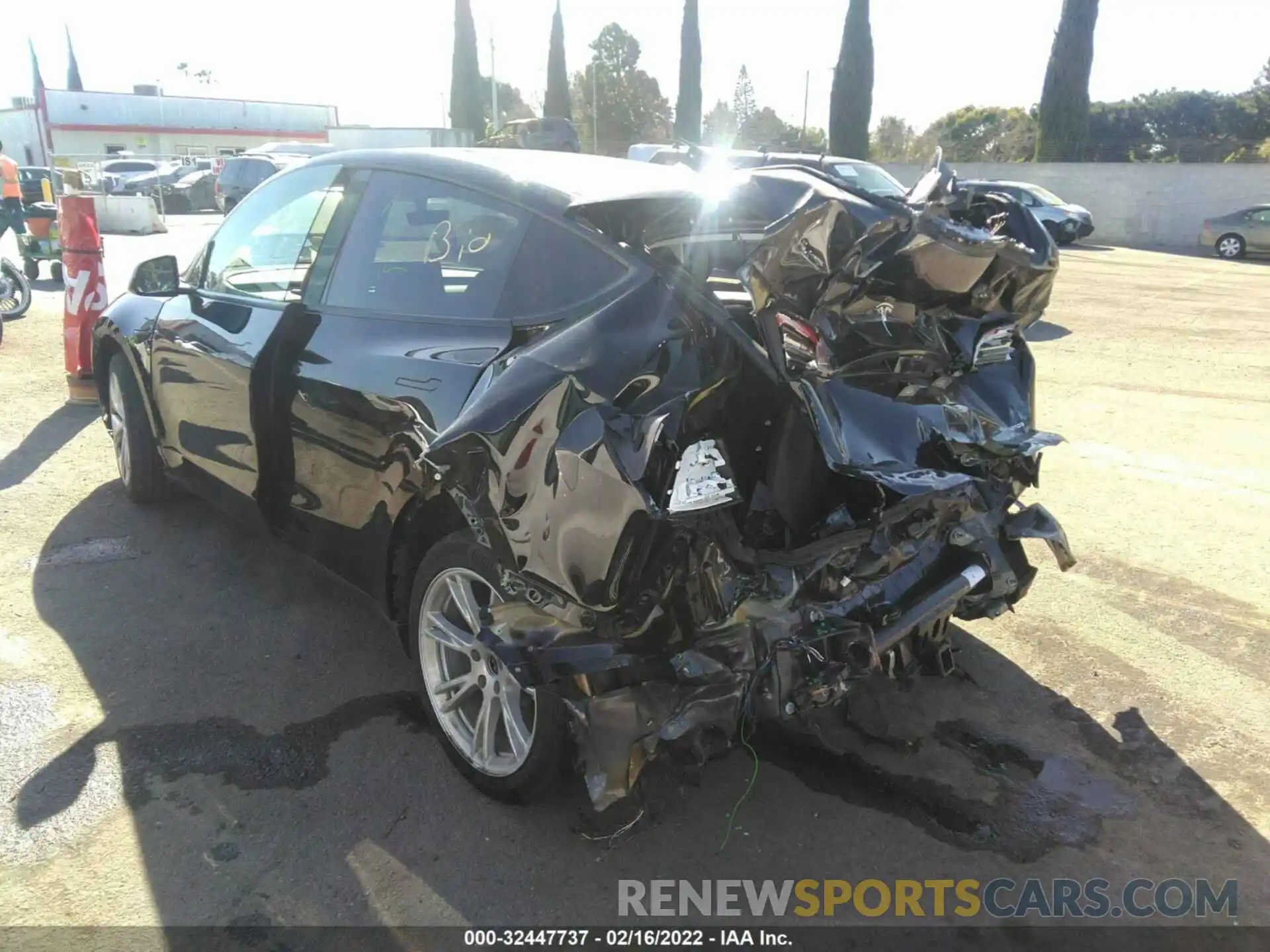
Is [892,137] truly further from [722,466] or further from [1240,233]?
[722,466]

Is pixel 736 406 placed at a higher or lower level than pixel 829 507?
higher

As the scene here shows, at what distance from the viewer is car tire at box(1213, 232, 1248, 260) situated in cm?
2286

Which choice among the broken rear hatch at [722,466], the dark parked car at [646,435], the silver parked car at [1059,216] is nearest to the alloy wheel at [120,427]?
the dark parked car at [646,435]

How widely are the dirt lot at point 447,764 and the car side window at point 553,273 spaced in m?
1.47

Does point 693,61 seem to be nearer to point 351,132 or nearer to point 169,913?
point 351,132

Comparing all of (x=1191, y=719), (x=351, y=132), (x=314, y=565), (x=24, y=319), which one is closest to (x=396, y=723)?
(x=314, y=565)

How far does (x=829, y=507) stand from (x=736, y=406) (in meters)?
0.40

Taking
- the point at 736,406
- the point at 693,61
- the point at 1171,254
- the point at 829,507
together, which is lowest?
the point at 1171,254

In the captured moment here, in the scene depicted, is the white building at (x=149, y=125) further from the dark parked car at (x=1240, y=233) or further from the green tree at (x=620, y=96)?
the dark parked car at (x=1240, y=233)

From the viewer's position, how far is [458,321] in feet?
9.98

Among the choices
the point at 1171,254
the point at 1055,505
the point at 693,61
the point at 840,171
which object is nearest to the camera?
the point at 1055,505

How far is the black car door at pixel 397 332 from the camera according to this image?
9.52ft

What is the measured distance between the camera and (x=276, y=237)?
4.11 meters

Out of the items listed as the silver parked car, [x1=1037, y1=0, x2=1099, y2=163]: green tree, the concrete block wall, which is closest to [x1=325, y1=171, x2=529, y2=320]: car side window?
the silver parked car
